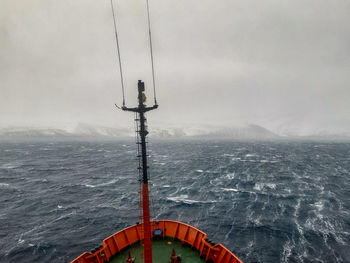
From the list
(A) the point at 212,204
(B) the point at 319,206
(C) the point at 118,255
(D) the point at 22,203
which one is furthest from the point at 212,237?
(D) the point at 22,203

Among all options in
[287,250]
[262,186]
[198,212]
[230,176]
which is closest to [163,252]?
[287,250]

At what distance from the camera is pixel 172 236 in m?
21.2

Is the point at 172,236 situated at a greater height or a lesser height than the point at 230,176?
greater

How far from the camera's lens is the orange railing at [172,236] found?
17125 millimetres

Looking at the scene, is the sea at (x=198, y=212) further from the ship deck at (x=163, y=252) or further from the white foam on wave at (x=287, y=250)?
the ship deck at (x=163, y=252)

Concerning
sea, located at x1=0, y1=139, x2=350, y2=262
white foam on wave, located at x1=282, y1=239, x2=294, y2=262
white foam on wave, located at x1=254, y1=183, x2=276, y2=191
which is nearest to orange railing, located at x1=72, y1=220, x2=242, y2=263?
sea, located at x1=0, y1=139, x2=350, y2=262

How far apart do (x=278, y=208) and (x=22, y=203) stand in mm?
63910

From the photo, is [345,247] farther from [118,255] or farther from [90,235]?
[90,235]

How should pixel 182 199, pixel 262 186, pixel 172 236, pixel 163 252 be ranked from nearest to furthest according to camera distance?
1. pixel 163 252
2. pixel 172 236
3. pixel 182 199
4. pixel 262 186

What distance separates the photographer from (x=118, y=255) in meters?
18.7

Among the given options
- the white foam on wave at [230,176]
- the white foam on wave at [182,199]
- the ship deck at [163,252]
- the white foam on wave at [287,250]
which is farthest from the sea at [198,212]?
the ship deck at [163,252]

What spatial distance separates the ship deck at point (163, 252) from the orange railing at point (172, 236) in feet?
1.51

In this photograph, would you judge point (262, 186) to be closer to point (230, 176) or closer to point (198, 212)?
point (230, 176)

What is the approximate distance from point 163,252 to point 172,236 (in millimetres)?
2569
